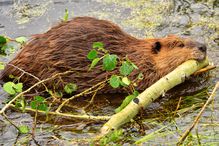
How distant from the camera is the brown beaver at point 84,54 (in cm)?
445

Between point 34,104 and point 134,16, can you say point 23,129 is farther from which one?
point 134,16

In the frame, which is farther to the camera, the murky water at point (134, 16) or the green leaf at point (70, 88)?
the murky water at point (134, 16)

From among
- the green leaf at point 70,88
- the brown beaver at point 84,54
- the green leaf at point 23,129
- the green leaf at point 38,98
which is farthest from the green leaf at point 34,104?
the brown beaver at point 84,54

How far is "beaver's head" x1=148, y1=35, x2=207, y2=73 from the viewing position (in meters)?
4.45

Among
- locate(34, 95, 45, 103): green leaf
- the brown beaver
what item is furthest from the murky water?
locate(34, 95, 45, 103): green leaf

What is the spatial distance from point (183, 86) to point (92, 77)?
749 millimetres

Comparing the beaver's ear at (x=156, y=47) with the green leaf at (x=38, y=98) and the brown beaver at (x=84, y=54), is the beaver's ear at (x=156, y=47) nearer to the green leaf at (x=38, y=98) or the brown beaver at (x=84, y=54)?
the brown beaver at (x=84, y=54)

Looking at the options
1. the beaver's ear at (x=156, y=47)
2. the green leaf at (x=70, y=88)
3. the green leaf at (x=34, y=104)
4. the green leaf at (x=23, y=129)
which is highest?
the beaver's ear at (x=156, y=47)

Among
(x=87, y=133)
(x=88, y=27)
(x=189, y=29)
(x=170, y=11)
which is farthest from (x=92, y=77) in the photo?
(x=170, y=11)

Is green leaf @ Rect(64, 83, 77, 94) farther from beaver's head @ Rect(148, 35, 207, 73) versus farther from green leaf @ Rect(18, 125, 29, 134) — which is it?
beaver's head @ Rect(148, 35, 207, 73)

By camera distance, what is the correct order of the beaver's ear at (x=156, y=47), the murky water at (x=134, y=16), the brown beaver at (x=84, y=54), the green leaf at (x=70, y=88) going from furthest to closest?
the murky water at (x=134, y=16), the beaver's ear at (x=156, y=47), the brown beaver at (x=84, y=54), the green leaf at (x=70, y=88)

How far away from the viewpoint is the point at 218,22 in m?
5.80

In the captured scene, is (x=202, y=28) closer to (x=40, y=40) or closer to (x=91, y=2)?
(x=91, y=2)

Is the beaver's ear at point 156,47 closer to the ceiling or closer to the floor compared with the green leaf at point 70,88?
closer to the ceiling
